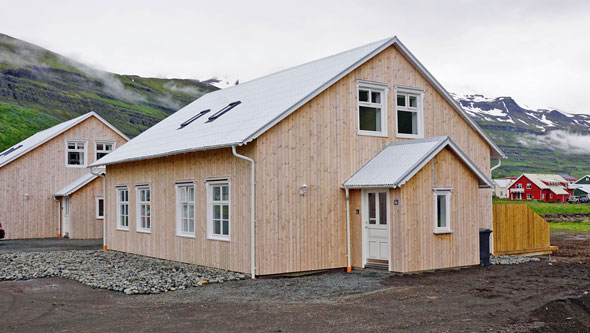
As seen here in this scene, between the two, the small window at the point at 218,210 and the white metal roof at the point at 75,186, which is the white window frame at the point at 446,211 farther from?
the white metal roof at the point at 75,186

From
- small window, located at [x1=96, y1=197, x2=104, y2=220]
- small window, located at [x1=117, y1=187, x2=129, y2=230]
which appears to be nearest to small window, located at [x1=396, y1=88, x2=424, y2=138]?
small window, located at [x1=117, y1=187, x2=129, y2=230]

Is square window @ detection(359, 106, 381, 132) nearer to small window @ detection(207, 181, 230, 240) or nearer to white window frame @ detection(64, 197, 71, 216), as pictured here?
small window @ detection(207, 181, 230, 240)

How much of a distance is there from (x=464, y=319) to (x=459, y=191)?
6.94 meters

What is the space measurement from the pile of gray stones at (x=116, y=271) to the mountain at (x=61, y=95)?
2250 inches

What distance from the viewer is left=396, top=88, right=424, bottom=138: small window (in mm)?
17805

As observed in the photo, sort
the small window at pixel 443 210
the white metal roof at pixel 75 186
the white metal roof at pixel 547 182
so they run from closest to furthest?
the small window at pixel 443 210
the white metal roof at pixel 75 186
the white metal roof at pixel 547 182

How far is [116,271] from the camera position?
16.6 metres

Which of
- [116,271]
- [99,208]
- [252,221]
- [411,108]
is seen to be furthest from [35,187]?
[411,108]

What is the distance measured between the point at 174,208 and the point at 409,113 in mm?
7582

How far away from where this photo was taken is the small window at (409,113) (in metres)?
17.8

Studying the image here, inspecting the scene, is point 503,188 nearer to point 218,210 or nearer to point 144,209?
point 144,209

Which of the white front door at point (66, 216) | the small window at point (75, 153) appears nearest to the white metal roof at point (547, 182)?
the small window at point (75, 153)

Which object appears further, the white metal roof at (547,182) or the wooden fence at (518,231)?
the white metal roof at (547,182)

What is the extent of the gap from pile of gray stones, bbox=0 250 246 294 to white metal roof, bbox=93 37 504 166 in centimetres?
322
